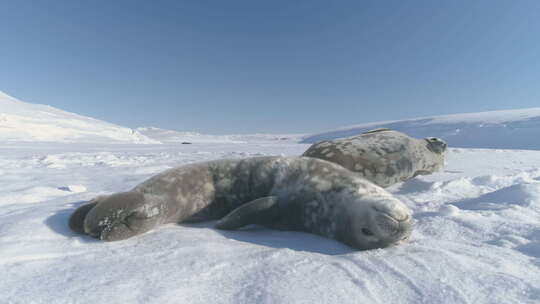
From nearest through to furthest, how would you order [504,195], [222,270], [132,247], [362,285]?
[362,285]
[222,270]
[132,247]
[504,195]

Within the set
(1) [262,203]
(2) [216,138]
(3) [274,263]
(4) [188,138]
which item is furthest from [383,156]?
(2) [216,138]

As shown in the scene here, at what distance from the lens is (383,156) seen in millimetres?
3266

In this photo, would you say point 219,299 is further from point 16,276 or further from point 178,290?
point 16,276

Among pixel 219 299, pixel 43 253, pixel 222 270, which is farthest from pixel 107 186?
pixel 219 299

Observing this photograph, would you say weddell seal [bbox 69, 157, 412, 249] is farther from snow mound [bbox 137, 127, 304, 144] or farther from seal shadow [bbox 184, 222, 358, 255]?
snow mound [bbox 137, 127, 304, 144]

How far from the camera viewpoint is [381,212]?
1.72m

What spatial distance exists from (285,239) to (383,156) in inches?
73.0

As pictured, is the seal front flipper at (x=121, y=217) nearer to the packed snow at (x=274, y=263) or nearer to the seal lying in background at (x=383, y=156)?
the packed snow at (x=274, y=263)

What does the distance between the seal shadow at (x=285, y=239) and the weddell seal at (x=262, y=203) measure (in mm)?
59

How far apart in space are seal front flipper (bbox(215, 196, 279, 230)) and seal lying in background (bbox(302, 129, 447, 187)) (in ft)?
3.62

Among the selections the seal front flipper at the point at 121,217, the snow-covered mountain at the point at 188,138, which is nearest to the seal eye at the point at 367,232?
the seal front flipper at the point at 121,217

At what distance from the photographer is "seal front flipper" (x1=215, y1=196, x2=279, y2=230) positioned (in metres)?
2.02

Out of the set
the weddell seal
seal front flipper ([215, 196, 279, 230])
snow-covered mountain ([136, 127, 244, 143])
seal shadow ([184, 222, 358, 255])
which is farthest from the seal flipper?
snow-covered mountain ([136, 127, 244, 143])

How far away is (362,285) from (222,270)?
0.57 metres
